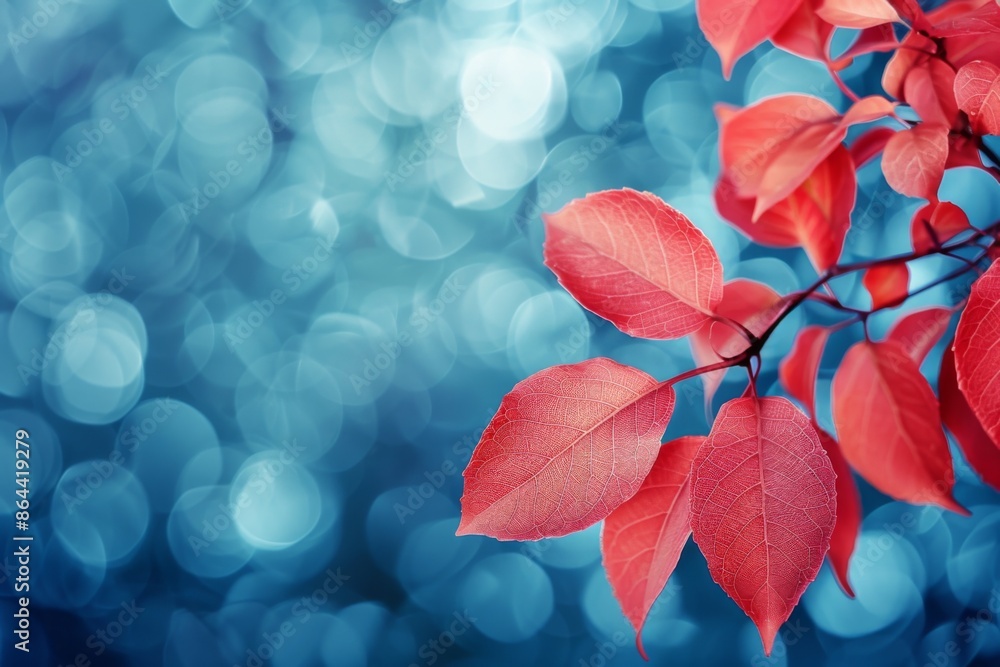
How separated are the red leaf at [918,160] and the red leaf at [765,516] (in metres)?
0.08

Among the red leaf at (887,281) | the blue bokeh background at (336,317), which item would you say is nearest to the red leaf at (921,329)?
the red leaf at (887,281)

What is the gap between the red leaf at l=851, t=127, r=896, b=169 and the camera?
24cm

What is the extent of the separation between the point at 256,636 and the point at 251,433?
23cm

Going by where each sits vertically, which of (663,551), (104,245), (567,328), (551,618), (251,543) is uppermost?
(663,551)

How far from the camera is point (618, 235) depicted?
173 mm

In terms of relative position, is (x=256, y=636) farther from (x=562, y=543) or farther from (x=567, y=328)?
(x=567, y=328)

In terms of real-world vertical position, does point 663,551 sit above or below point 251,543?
above

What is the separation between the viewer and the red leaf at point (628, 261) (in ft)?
0.56

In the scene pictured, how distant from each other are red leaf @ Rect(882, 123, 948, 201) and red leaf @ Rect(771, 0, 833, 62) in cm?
4

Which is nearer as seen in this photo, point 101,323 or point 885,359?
point 885,359

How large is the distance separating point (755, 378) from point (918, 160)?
73 mm

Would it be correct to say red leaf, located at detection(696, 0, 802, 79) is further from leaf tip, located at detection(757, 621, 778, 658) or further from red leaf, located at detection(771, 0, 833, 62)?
leaf tip, located at detection(757, 621, 778, 658)

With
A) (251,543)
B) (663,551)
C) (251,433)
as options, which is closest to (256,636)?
(251,543)

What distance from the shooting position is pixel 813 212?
22 cm
